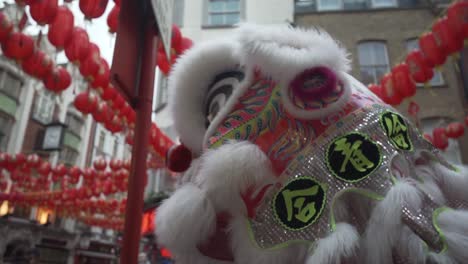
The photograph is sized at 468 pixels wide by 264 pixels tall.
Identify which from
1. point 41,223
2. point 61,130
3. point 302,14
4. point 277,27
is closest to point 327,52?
point 277,27

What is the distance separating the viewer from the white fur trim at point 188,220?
83 centimetres

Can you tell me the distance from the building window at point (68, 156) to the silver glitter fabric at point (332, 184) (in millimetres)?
17149

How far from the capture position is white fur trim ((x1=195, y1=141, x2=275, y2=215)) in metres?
0.82

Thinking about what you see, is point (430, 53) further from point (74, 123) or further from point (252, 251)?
point (74, 123)

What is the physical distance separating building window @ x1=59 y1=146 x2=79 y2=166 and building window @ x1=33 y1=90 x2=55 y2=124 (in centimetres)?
164

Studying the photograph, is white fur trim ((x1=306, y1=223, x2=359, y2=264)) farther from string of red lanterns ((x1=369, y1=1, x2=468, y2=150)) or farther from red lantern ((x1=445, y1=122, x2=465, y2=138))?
red lantern ((x1=445, y1=122, x2=465, y2=138))

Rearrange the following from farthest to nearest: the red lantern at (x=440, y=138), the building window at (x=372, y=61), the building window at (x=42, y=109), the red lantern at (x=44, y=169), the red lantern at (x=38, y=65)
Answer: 1. the building window at (x=42, y=109)
2. the building window at (x=372, y=61)
3. the red lantern at (x=44, y=169)
4. the red lantern at (x=440, y=138)
5. the red lantern at (x=38, y=65)

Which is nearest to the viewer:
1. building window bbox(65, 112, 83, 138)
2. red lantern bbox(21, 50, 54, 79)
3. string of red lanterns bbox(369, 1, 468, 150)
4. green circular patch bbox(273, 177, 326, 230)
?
green circular patch bbox(273, 177, 326, 230)

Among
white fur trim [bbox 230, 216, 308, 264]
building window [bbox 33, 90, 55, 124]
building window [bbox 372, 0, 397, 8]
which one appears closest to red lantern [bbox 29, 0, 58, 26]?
white fur trim [bbox 230, 216, 308, 264]

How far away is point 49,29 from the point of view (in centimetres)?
291

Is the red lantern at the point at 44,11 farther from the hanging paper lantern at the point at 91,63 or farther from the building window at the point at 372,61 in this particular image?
the building window at the point at 372,61

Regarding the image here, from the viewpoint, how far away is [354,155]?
0.81 metres

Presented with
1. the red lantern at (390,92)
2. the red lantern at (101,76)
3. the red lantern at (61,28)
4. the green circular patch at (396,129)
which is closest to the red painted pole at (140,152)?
the green circular patch at (396,129)

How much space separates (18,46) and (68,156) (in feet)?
48.5
